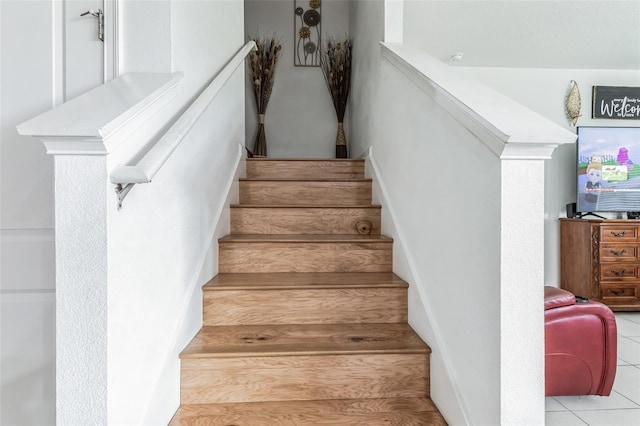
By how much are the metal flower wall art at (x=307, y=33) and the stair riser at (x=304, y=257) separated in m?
2.47

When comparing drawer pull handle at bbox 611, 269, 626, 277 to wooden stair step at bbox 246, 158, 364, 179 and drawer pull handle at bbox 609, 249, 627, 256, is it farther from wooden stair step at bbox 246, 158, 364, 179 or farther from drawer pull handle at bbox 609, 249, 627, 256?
wooden stair step at bbox 246, 158, 364, 179

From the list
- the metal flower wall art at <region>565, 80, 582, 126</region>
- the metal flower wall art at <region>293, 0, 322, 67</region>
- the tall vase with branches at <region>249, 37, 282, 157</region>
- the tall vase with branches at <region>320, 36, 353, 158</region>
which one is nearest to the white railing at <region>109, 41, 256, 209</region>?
the tall vase with branches at <region>249, 37, 282, 157</region>

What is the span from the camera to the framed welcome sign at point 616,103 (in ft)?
12.8

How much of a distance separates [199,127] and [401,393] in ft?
4.51

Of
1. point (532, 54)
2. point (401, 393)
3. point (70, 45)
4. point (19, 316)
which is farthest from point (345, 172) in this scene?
point (532, 54)

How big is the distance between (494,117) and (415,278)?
31.5 inches

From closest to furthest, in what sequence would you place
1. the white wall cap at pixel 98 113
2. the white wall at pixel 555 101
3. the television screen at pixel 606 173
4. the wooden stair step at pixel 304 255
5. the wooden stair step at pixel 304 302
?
the white wall cap at pixel 98 113 < the wooden stair step at pixel 304 302 < the wooden stair step at pixel 304 255 < the television screen at pixel 606 173 < the white wall at pixel 555 101

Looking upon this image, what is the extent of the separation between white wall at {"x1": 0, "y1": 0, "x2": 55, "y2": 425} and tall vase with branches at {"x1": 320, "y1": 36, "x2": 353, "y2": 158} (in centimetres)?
256

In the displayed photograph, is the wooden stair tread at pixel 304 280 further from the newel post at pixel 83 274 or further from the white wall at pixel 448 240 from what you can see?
the newel post at pixel 83 274

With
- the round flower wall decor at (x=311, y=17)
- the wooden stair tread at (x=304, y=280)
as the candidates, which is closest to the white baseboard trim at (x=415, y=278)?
the wooden stair tread at (x=304, y=280)

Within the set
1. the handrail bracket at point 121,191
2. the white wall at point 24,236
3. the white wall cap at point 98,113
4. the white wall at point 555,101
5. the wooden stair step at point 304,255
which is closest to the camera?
the white wall cap at point 98,113

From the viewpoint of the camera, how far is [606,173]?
361cm

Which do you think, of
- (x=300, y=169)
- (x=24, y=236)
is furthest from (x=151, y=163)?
(x=300, y=169)

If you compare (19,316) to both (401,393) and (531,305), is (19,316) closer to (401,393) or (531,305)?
(401,393)
